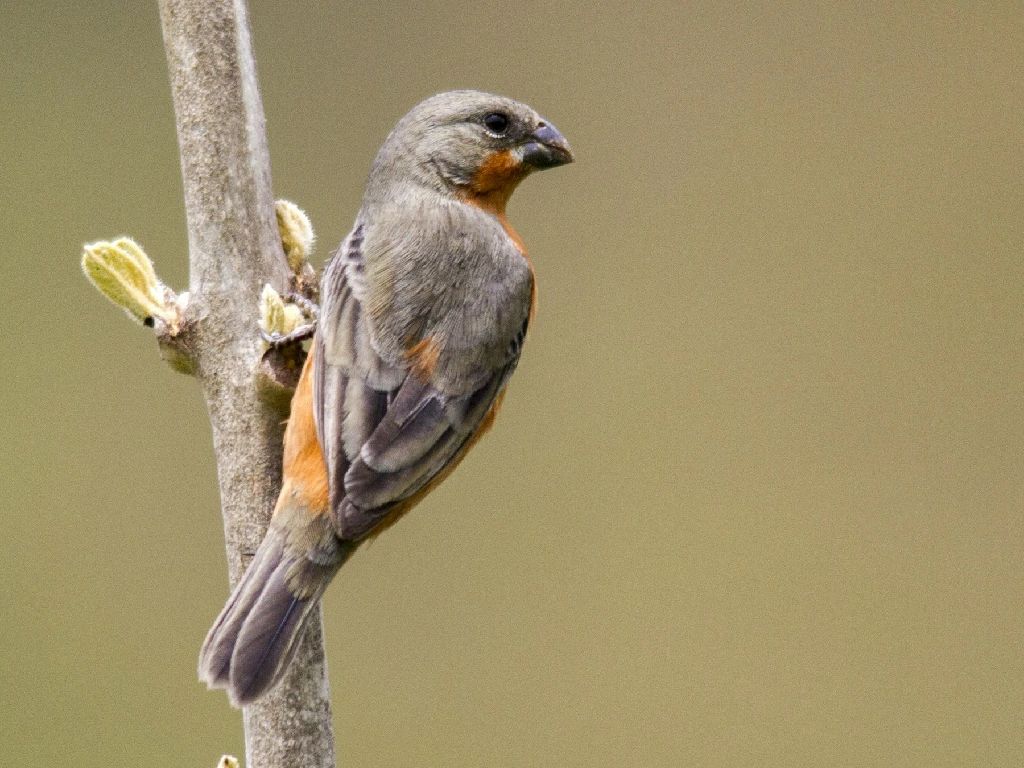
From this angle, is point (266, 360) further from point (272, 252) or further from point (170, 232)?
point (170, 232)

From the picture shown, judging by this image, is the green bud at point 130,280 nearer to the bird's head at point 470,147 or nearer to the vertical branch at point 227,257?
the vertical branch at point 227,257

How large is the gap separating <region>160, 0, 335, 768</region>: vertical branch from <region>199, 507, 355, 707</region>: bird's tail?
34mm

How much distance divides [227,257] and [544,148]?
1270 mm

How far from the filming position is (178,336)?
7.14ft

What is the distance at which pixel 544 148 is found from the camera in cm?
325

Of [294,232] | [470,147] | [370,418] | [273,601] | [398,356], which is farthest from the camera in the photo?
[470,147]

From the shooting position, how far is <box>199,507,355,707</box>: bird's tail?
208cm

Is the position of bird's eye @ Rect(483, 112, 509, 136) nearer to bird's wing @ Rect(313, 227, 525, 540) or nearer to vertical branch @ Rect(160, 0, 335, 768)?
bird's wing @ Rect(313, 227, 525, 540)

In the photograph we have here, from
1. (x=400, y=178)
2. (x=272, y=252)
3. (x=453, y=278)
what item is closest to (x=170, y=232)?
(x=400, y=178)

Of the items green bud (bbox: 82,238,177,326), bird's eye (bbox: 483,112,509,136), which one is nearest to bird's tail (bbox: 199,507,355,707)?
green bud (bbox: 82,238,177,326)

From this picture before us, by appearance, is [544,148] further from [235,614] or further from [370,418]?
[235,614]

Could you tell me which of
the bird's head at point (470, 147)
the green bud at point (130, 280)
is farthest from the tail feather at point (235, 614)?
the bird's head at point (470, 147)

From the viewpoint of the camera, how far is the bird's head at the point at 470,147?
316cm

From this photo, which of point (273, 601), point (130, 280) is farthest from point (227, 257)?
point (273, 601)
